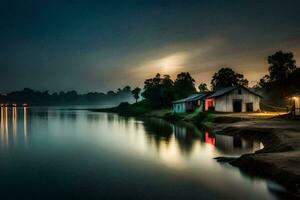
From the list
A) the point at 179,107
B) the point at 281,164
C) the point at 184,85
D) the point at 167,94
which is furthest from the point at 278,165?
the point at 184,85

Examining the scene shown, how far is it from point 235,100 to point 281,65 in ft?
98.4

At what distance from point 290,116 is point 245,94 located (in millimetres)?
24702

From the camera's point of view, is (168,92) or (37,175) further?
(168,92)

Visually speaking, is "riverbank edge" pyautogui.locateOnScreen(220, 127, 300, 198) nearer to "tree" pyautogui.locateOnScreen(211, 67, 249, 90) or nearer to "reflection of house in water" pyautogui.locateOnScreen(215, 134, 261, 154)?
"reflection of house in water" pyautogui.locateOnScreen(215, 134, 261, 154)

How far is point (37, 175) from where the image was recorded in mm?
20734

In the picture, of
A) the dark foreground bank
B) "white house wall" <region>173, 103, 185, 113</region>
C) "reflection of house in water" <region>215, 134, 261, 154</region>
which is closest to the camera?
the dark foreground bank

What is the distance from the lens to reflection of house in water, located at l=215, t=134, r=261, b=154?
28.7 metres

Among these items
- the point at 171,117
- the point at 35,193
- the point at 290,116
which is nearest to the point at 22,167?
the point at 35,193

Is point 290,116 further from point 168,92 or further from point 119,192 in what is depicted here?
point 168,92

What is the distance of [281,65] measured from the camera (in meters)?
88.1

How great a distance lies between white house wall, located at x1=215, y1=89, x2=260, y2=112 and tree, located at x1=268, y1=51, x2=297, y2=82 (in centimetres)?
2420

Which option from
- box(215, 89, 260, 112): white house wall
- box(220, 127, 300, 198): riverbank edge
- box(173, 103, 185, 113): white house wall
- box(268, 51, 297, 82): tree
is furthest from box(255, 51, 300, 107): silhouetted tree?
box(220, 127, 300, 198): riverbank edge

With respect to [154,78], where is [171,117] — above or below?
below

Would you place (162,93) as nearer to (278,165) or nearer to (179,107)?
(179,107)
